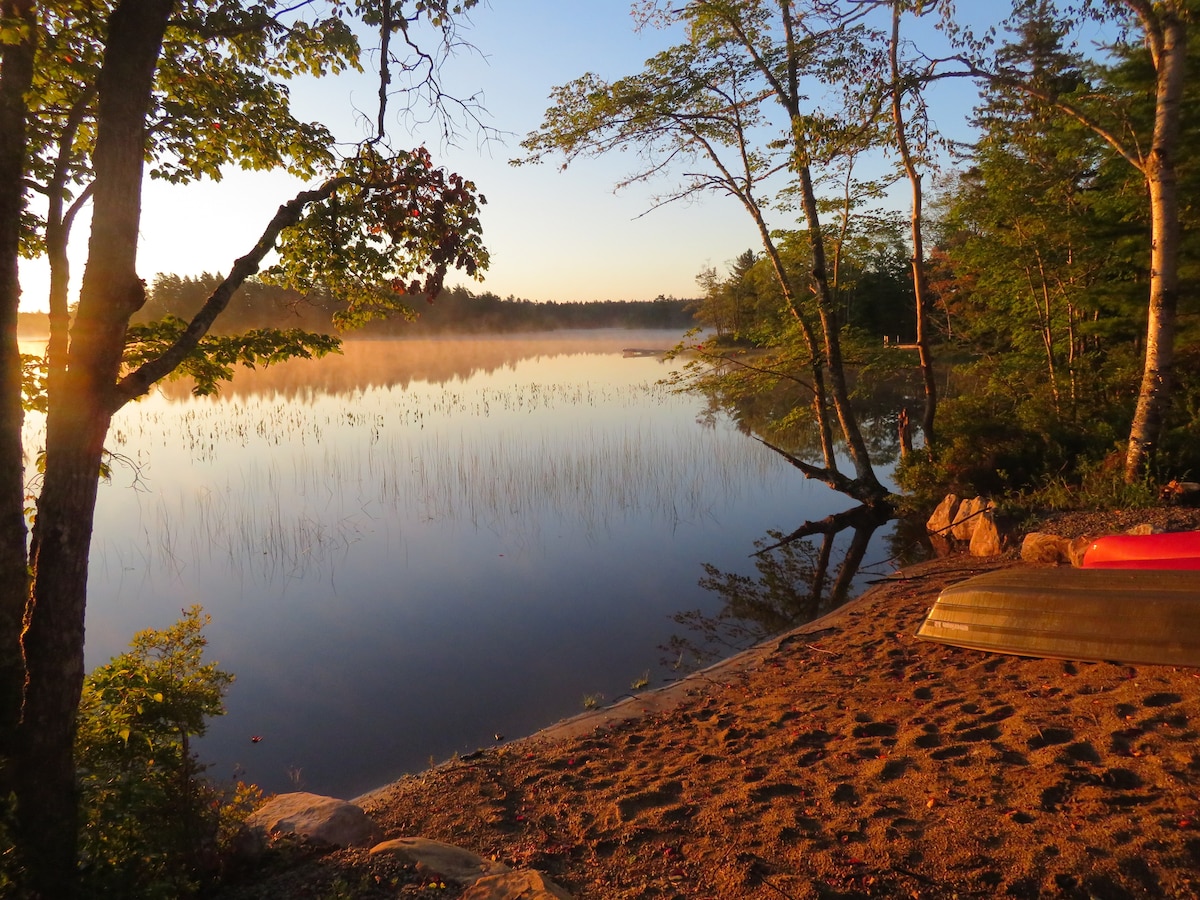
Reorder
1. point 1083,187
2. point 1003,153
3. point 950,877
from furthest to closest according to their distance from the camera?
1. point 1083,187
2. point 1003,153
3. point 950,877

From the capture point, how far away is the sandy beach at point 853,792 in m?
3.15

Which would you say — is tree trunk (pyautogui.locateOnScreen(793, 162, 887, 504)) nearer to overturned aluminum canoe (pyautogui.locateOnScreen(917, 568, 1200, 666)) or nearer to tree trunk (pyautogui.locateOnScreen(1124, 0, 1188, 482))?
tree trunk (pyautogui.locateOnScreen(1124, 0, 1188, 482))

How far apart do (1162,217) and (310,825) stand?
10.8m

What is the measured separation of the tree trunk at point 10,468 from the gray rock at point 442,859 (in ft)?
5.26

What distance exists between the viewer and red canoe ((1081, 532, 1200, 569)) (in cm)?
616

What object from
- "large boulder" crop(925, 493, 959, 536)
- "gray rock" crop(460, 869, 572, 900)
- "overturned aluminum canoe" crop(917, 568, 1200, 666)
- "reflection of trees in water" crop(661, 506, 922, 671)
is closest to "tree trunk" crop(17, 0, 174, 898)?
"gray rock" crop(460, 869, 572, 900)

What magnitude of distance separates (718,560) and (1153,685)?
22.0ft

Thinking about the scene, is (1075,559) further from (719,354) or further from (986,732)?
(719,354)

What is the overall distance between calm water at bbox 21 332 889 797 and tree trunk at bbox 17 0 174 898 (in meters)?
3.14

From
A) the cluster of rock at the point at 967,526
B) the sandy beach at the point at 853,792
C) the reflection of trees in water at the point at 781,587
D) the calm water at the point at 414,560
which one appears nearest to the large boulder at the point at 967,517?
the cluster of rock at the point at 967,526

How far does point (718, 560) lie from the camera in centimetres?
1117

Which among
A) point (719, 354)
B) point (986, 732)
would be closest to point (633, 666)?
point (986, 732)

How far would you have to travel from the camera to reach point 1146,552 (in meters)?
6.48

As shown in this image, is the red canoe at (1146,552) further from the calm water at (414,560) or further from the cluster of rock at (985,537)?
the calm water at (414,560)
